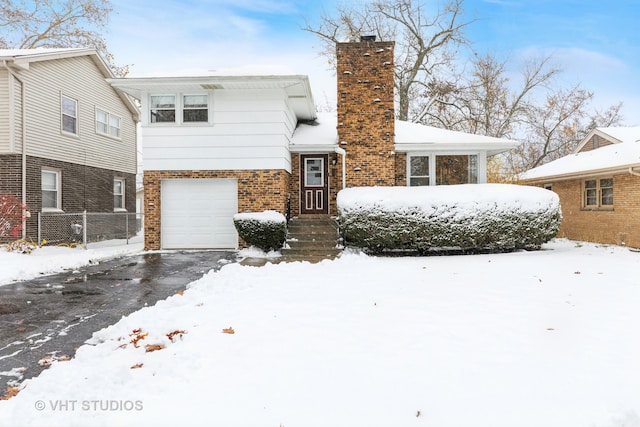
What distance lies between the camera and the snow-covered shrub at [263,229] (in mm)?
11125

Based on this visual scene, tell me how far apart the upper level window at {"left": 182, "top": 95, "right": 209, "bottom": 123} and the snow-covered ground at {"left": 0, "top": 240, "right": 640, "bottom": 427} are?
302 inches

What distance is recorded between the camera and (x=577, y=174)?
16125mm

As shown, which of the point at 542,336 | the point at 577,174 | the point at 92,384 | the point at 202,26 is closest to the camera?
Result: the point at 92,384

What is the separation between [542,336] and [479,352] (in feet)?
3.03

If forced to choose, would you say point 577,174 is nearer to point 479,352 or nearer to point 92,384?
point 479,352

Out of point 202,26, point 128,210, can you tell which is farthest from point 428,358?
point 202,26

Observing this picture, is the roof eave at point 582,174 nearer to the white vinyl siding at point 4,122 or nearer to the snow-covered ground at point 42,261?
the snow-covered ground at point 42,261

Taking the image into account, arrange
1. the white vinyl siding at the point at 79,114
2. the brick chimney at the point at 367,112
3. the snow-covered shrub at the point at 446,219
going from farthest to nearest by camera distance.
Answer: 1. the white vinyl siding at the point at 79,114
2. the brick chimney at the point at 367,112
3. the snow-covered shrub at the point at 446,219

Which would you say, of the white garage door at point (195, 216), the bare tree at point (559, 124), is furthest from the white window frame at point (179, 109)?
the bare tree at point (559, 124)

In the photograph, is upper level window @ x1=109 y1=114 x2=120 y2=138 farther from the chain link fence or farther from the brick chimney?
the brick chimney

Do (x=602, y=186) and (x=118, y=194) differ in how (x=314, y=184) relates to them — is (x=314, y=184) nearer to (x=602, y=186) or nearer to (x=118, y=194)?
(x=118, y=194)

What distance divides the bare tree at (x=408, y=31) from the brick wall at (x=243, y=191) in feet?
47.6

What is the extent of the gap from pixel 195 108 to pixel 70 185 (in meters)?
6.58

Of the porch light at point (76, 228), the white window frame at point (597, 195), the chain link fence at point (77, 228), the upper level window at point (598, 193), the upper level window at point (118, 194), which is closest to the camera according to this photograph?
the chain link fence at point (77, 228)
